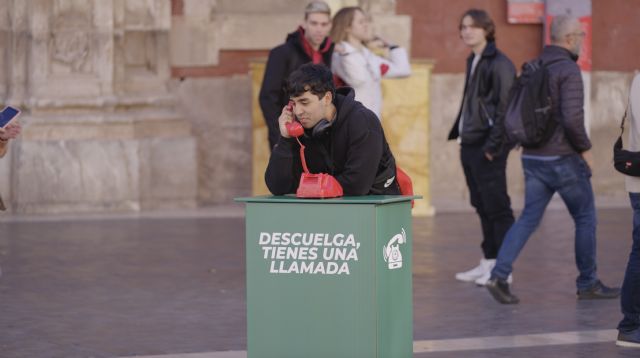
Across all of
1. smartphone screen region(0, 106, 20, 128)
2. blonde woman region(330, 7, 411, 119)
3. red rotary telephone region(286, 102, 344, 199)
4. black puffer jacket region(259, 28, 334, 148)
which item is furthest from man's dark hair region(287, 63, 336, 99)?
blonde woman region(330, 7, 411, 119)

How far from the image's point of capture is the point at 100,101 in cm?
1512

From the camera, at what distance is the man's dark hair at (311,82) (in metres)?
6.70

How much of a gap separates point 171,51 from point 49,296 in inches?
245

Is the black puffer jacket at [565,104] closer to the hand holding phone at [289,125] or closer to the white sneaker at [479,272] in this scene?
the white sneaker at [479,272]

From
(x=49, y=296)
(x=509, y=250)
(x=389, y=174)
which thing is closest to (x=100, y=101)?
(x=49, y=296)

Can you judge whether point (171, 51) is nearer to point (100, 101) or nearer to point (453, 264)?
point (100, 101)

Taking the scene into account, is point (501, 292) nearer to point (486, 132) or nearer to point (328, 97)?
point (486, 132)

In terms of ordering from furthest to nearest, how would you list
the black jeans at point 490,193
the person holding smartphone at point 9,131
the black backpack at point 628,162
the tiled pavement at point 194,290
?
the black jeans at point 490,193 < the tiled pavement at point 194,290 < the black backpack at point 628,162 < the person holding smartphone at point 9,131

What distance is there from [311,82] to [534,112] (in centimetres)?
350

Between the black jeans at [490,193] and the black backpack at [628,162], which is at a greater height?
the black backpack at [628,162]

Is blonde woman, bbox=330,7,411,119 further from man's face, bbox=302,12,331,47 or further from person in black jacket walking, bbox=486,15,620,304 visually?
person in black jacket walking, bbox=486,15,620,304

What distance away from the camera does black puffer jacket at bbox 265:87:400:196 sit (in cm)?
669

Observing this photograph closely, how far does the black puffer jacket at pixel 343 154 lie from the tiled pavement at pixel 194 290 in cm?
163

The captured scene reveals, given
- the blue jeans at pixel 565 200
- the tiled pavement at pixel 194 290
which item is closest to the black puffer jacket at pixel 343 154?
the tiled pavement at pixel 194 290
